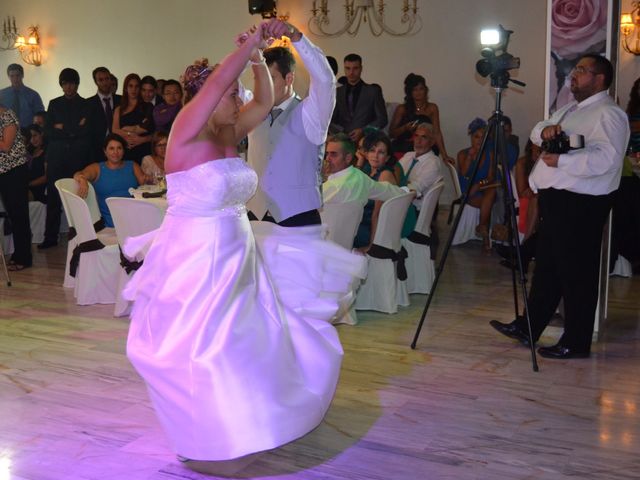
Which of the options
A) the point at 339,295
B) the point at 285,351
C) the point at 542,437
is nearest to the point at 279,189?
the point at 339,295

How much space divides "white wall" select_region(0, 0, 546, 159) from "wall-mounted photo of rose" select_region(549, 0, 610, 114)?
5035mm

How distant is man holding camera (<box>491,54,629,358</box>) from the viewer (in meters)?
4.21

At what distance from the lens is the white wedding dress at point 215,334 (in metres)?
2.91

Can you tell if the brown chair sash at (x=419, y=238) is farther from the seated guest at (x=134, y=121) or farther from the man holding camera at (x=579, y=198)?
the seated guest at (x=134, y=121)

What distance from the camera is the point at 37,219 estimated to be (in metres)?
8.43

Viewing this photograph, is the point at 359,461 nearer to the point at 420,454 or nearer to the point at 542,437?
the point at 420,454

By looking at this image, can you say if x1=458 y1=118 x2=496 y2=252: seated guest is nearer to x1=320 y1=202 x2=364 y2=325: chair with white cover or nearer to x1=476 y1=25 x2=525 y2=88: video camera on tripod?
x1=320 y1=202 x2=364 y2=325: chair with white cover

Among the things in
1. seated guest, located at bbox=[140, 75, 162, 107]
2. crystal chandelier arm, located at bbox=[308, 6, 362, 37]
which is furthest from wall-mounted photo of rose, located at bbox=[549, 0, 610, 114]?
crystal chandelier arm, located at bbox=[308, 6, 362, 37]

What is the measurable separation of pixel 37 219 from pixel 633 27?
6869 mm

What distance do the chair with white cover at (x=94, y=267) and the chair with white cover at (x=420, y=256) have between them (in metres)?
2.07

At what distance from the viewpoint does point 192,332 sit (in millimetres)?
2920

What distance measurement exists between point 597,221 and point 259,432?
2263 millimetres

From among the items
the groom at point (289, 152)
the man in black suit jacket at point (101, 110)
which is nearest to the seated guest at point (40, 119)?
the man in black suit jacket at point (101, 110)

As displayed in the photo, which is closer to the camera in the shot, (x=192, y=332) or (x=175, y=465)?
(x=192, y=332)
